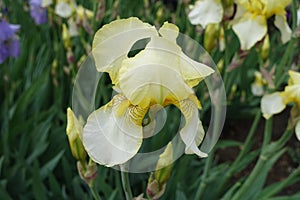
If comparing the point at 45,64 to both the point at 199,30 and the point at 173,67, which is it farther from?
the point at 173,67

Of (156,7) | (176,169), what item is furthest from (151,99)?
(156,7)

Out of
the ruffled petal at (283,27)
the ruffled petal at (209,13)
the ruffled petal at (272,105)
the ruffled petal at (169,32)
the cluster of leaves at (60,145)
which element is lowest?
the cluster of leaves at (60,145)

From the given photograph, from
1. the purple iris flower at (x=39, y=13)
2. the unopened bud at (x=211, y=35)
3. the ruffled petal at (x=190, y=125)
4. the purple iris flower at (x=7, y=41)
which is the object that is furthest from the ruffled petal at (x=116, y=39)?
the purple iris flower at (x=39, y=13)

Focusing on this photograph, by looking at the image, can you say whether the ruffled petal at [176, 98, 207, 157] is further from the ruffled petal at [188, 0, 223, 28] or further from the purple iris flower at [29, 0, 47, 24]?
the purple iris flower at [29, 0, 47, 24]

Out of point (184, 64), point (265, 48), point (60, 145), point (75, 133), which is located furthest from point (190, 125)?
point (60, 145)

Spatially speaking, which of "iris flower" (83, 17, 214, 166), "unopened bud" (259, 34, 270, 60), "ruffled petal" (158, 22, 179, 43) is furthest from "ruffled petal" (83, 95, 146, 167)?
"unopened bud" (259, 34, 270, 60)

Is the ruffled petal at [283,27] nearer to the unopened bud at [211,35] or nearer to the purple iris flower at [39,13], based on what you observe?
the unopened bud at [211,35]
